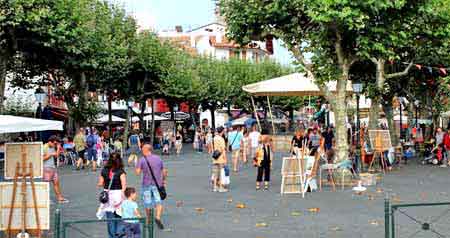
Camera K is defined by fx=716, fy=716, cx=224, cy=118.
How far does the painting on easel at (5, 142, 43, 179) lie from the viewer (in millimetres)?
12435

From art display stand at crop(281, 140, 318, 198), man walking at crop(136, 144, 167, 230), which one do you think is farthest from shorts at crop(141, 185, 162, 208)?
art display stand at crop(281, 140, 318, 198)

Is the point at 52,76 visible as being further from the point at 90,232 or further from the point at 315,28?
the point at 90,232

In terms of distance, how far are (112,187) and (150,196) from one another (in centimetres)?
120

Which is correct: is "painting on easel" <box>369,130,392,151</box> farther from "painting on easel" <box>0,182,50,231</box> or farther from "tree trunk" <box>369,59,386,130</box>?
"painting on easel" <box>0,182,50,231</box>

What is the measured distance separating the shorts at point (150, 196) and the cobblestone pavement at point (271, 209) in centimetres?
55

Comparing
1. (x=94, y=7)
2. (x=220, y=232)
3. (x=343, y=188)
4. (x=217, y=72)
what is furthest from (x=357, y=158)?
(x=217, y=72)

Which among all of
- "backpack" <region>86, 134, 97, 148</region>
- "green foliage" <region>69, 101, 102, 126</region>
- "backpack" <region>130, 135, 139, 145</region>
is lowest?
"backpack" <region>130, 135, 139, 145</region>

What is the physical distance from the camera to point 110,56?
3497cm

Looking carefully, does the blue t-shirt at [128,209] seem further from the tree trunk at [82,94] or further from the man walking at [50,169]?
the tree trunk at [82,94]

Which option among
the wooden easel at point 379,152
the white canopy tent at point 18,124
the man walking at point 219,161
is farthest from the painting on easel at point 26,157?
the wooden easel at point 379,152

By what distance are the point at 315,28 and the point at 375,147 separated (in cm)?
503

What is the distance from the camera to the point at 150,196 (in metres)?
12.7

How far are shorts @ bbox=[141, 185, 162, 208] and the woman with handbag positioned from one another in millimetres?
910

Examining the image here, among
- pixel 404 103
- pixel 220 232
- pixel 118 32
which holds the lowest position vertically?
pixel 220 232
